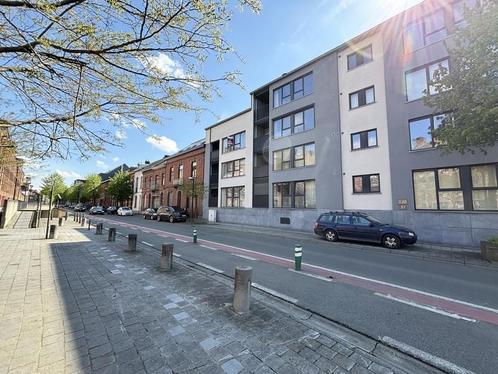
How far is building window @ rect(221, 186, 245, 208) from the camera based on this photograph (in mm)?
25236

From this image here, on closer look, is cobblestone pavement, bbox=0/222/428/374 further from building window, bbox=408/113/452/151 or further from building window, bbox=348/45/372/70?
building window, bbox=348/45/372/70

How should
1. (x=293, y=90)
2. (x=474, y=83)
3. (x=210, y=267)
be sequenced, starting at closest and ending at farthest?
1. (x=210, y=267)
2. (x=474, y=83)
3. (x=293, y=90)

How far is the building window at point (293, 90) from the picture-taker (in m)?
20.5

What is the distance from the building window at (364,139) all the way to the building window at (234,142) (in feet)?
38.9

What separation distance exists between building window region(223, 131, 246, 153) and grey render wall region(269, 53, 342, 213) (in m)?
6.38

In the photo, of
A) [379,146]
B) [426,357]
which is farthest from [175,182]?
[426,357]

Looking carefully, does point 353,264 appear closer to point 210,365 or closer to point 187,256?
point 187,256

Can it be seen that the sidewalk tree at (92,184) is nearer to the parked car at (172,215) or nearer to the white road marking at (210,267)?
the parked car at (172,215)

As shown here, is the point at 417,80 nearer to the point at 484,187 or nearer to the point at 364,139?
the point at 364,139

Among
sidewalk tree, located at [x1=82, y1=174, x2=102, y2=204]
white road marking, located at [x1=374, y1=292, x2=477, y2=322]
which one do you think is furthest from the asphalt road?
sidewalk tree, located at [x1=82, y1=174, x2=102, y2=204]

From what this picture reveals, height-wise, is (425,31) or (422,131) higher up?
(425,31)

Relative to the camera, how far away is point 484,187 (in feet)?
38.5

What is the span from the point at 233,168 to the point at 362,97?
1424 cm

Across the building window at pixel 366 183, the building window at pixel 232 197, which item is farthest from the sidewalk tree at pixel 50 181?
the building window at pixel 366 183
